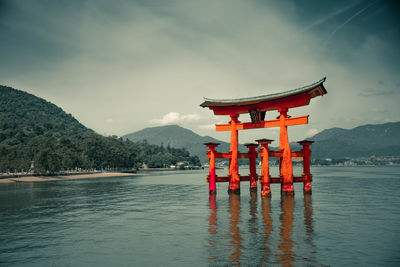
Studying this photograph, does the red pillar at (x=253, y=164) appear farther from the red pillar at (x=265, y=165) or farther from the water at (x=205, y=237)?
the water at (x=205, y=237)

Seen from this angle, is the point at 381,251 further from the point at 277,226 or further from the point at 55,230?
the point at 55,230

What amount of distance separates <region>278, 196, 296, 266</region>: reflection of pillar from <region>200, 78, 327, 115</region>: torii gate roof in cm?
947

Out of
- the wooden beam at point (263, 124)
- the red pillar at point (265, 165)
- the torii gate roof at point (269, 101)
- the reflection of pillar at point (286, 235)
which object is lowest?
the reflection of pillar at point (286, 235)

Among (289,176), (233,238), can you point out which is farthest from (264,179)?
(233,238)

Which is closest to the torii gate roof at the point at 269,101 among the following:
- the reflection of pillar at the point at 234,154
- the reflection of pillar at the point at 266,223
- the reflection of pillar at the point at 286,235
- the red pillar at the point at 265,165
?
the reflection of pillar at the point at 234,154

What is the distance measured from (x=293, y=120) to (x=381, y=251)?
55.4 ft

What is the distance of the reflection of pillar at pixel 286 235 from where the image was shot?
1136 centimetres

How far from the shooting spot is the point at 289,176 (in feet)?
96.1

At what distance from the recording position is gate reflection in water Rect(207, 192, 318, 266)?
11.5 m

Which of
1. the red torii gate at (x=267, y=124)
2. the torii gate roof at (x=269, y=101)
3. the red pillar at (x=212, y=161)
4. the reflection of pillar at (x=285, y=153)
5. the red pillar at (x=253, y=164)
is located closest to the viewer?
the torii gate roof at (x=269, y=101)

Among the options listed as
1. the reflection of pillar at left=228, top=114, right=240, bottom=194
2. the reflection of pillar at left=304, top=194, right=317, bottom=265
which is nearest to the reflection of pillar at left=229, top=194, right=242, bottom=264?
the reflection of pillar at left=304, top=194, right=317, bottom=265

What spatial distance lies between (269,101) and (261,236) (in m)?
17.1

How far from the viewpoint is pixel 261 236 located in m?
14.9

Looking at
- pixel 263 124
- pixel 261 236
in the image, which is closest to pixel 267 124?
pixel 263 124
